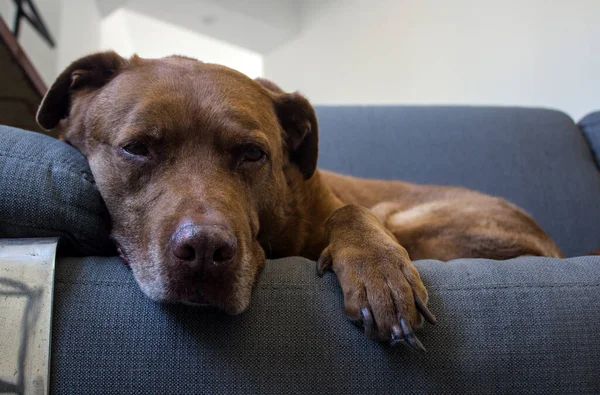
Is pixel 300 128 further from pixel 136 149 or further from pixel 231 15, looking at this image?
pixel 231 15

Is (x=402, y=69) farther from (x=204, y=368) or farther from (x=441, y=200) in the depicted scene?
(x=204, y=368)

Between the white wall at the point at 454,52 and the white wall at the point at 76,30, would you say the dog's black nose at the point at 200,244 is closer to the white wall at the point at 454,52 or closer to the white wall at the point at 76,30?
the white wall at the point at 454,52

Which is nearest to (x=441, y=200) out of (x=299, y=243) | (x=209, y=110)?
(x=299, y=243)

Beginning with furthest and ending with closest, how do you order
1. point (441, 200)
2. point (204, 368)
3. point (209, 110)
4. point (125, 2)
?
point (125, 2)
point (441, 200)
point (209, 110)
point (204, 368)

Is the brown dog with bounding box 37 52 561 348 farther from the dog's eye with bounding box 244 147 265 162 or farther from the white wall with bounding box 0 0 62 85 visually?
the white wall with bounding box 0 0 62 85

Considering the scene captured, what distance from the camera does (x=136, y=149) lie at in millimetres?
1315

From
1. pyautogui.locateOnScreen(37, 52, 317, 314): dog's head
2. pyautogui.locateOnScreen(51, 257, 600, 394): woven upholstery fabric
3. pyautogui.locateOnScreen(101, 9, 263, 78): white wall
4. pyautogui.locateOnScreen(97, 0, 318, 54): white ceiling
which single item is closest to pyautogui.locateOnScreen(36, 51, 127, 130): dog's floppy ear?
pyautogui.locateOnScreen(37, 52, 317, 314): dog's head

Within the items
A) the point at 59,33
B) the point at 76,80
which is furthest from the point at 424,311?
the point at 59,33

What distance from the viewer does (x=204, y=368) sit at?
971 mm

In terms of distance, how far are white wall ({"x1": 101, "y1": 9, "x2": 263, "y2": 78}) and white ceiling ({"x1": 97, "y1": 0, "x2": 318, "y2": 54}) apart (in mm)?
455

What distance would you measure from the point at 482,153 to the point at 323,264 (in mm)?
2014

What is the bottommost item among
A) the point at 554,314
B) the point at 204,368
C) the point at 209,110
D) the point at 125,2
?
the point at 125,2

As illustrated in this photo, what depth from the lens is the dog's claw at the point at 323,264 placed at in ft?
3.91

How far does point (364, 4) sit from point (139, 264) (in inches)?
211
